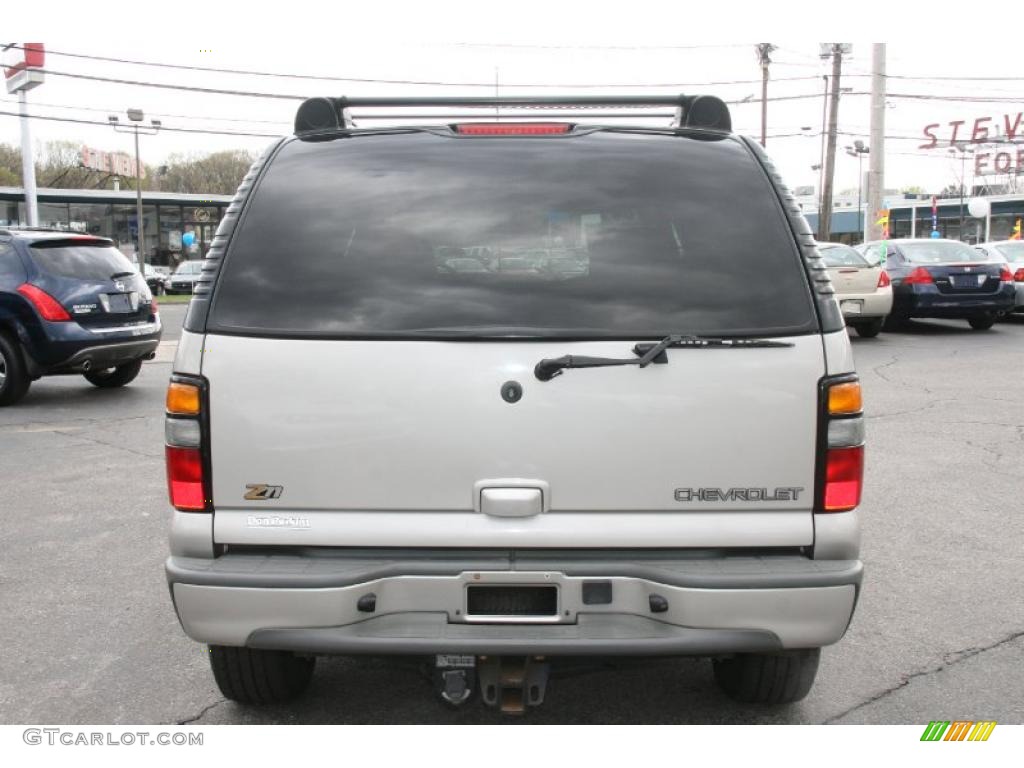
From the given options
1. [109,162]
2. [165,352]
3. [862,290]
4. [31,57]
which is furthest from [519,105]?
Answer: [109,162]

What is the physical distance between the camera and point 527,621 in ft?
8.64

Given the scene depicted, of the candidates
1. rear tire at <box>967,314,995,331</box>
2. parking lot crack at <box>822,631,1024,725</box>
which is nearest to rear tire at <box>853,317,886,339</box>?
rear tire at <box>967,314,995,331</box>

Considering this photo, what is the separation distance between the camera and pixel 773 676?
10.5 ft

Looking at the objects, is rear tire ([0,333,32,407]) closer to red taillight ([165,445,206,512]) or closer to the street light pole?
red taillight ([165,445,206,512])

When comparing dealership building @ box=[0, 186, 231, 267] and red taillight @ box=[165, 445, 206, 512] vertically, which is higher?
dealership building @ box=[0, 186, 231, 267]

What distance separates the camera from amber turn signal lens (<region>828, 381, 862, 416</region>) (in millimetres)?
2697

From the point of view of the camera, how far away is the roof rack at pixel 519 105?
3275mm

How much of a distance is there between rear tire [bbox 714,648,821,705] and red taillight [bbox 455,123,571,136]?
1767mm

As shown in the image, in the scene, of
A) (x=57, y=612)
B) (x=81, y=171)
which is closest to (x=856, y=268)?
(x=57, y=612)

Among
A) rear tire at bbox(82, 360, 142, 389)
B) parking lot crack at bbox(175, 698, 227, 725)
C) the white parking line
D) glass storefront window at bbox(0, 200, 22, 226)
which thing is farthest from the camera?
glass storefront window at bbox(0, 200, 22, 226)

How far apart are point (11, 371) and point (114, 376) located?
5.19 feet

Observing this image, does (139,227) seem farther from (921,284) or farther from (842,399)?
(842,399)

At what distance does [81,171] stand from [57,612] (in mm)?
69546

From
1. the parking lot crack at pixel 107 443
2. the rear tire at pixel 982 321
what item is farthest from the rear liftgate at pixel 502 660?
the rear tire at pixel 982 321
